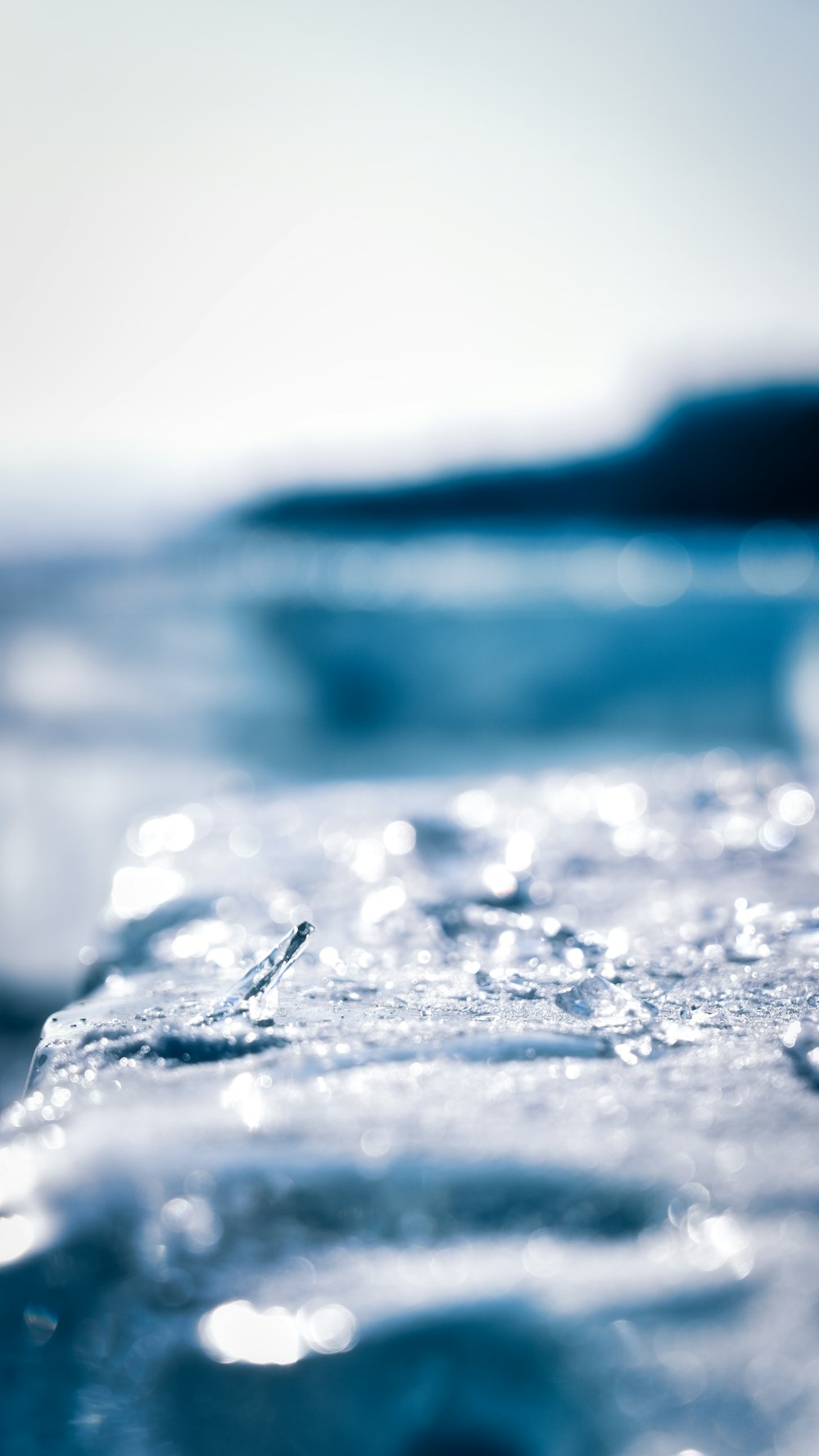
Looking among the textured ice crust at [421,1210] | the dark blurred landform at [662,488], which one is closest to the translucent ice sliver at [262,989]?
the textured ice crust at [421,1210]

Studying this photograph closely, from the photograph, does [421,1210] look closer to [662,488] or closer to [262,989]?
[262,989]

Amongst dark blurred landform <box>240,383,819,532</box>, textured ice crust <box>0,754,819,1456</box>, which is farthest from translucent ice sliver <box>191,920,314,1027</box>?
dark blurred landform <box>240,383,819,532</box>

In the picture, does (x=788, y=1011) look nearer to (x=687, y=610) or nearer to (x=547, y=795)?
(x=547, y=795)

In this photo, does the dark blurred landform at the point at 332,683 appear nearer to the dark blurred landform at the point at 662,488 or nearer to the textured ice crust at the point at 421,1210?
the textured ice crust at the point at 421,1210

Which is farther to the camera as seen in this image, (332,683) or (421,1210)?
(332,683)

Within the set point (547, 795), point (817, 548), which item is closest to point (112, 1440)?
point (547, 795)

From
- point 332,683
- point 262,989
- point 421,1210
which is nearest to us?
point 421,1210

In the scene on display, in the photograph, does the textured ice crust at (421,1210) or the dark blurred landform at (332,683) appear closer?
the textured ice crust at (421,1210)

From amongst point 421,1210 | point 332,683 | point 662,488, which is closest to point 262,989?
point 421,1210

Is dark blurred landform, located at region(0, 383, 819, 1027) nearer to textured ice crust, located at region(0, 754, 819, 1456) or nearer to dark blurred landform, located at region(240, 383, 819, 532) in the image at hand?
textured ice crust, located at region(0, 754, 819, 1456)

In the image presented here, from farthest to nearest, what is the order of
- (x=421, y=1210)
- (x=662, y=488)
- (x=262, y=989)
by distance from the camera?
(x=662, y=488), (x=262, y=989), (x=421, y=1210)
